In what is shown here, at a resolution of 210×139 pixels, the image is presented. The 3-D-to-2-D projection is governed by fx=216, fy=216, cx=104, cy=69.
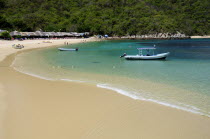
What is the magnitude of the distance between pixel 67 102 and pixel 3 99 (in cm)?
338

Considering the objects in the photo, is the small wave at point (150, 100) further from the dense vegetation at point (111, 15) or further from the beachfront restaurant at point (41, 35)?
the dense vegetation at point (111, 15)

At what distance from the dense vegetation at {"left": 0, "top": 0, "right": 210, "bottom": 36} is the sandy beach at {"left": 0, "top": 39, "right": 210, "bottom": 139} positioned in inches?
3405

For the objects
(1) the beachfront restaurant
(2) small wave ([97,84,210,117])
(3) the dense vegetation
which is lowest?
(2) small wave ([97,84,210,117])

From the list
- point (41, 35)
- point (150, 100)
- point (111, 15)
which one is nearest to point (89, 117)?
point (150, 100)

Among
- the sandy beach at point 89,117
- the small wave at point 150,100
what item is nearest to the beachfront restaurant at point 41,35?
the sandy beach at point 89,117

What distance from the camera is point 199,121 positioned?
857 cm

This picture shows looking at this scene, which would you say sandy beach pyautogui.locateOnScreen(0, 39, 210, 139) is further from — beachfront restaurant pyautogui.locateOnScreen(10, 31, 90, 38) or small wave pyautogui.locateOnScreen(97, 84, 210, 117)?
beachfront restaurant pyautogui.locateOnScreen(10, 31, 90, 38)

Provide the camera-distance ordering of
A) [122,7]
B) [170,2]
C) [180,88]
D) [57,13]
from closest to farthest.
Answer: [180,88] → [57,13] → [122,7] → [170,2]

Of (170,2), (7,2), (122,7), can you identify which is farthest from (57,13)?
(170,2)

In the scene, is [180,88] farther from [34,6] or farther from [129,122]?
[34,6]

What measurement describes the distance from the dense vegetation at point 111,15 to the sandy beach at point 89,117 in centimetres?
8648

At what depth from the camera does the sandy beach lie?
7398mm

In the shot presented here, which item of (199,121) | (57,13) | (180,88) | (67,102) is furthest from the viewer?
(57,13)

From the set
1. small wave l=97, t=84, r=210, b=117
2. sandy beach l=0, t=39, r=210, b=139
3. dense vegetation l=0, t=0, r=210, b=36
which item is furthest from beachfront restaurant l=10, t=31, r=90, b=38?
small wave l=97, t=84, r=210, b=117
